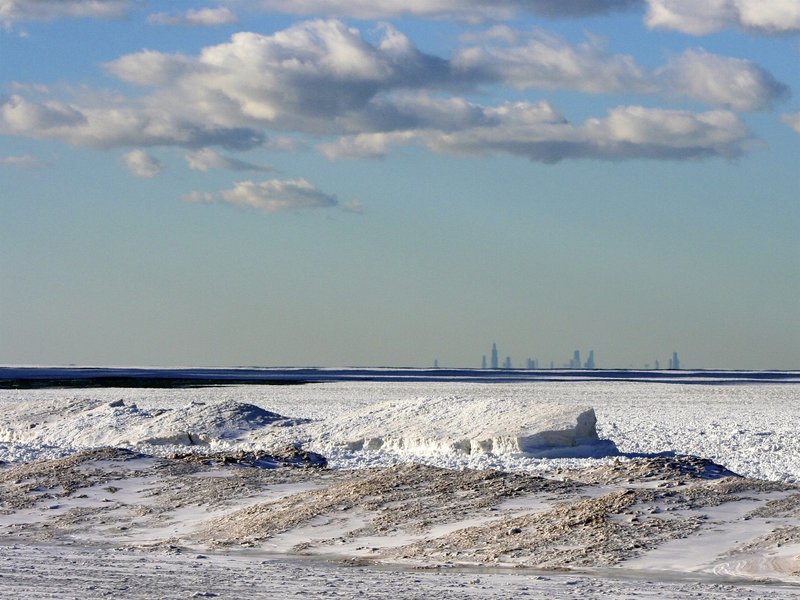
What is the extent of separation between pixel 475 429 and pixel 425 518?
9.82 metres

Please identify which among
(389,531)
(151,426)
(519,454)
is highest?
(151,426)

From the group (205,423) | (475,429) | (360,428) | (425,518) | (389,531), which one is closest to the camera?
(389,531)

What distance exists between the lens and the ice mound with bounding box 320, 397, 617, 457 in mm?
21312

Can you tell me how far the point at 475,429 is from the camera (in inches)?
876

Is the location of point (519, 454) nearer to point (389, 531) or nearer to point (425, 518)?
point (425, 518)

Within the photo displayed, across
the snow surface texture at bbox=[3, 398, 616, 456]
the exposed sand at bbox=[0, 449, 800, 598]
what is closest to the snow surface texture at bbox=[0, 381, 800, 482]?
the snow surface texture at bbox=[3, 398, 616, 456]

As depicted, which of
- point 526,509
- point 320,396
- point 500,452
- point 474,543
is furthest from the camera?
point 320,396

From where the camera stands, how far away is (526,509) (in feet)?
41.8

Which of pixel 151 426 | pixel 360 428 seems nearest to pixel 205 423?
pixel 151 426

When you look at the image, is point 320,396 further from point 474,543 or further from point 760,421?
point 474,543

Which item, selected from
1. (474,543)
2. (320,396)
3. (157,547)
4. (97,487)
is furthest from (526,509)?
(320,396)

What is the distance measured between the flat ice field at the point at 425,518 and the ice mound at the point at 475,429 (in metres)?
0.05

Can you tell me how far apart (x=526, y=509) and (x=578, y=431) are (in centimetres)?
893

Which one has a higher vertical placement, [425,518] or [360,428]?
[360,428]
